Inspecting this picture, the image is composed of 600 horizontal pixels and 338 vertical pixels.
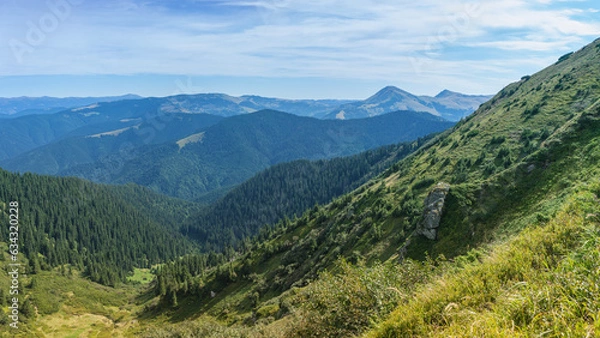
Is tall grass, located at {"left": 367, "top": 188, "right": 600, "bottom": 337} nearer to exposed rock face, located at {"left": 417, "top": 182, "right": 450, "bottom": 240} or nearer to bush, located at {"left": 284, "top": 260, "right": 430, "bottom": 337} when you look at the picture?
bush, located at {"left": 284, "top": 260, "right": 430, "bottom": 337}

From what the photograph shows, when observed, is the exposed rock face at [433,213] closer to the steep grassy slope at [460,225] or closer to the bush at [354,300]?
the steep grassy slope at [460,225]

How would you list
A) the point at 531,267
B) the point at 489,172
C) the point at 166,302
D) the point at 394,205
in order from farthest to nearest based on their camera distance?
the point at 166,302 → the point at 394,205 → the point at 489,172 → the point at 531,267

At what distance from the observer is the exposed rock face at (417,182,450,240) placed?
1743 inches

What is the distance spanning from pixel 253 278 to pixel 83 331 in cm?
6868

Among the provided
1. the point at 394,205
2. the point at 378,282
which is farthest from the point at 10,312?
the point at 378,282

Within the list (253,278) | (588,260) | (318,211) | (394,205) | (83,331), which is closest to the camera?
(588,260)

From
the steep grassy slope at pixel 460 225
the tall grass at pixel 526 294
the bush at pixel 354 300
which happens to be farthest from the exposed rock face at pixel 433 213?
the tall grass at pixel 526 294

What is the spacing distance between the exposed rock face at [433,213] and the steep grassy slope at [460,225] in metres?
0.93

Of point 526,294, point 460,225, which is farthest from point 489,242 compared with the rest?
point 526,294

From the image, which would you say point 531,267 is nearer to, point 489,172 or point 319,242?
point 489,172

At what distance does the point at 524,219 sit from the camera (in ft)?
115

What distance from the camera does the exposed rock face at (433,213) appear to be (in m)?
44.3

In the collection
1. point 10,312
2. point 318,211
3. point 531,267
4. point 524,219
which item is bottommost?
point 10,312

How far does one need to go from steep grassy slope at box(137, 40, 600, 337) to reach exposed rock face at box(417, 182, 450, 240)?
0.93m
